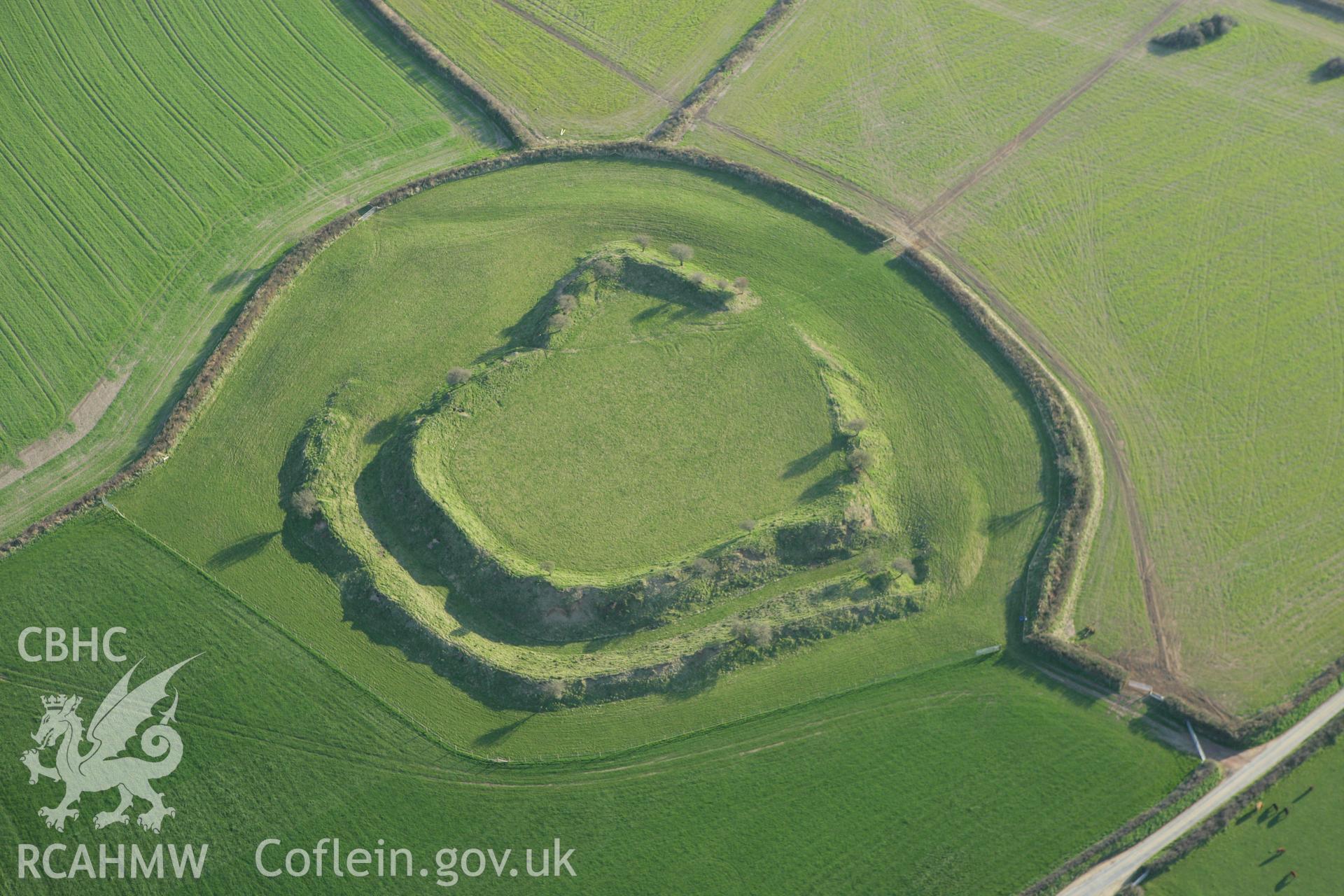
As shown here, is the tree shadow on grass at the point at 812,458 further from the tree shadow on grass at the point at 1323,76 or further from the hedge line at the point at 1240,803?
the tree shadow on grass at the point at 1323,76

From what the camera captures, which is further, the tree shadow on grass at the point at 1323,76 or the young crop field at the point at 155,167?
the tree shadow on grass at the point at 1323,76

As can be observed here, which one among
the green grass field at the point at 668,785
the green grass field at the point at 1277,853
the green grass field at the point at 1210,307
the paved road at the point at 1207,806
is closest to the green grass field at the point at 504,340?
the green grass field at the point at 668,785

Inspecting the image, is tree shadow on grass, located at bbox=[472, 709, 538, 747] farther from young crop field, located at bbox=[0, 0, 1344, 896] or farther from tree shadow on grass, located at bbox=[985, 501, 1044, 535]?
tree shadow on grass, located at bbox=[985, 501, 1044, 535]

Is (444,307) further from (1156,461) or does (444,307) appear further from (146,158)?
(1156,461)

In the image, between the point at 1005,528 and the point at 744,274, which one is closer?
the point at 1005,528

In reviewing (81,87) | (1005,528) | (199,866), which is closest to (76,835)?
(199,866)

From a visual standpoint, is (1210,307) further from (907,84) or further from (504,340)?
(504,340)
